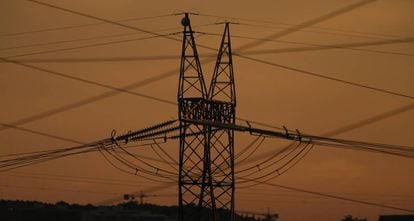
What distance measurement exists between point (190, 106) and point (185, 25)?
17.7 ft

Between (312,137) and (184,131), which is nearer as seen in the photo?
(312,137)

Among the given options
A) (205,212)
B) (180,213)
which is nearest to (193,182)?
(180,213)

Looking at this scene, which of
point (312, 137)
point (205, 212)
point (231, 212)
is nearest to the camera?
point (312, 137)

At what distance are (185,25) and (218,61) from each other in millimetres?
2978

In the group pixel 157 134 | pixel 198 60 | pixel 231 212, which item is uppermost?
pixel 198 60

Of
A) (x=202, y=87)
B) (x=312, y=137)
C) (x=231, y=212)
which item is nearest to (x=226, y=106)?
(x=202, y=87)

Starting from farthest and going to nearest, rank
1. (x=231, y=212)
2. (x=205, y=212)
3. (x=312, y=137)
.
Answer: (x=205, y=212)
(x=231, y=212)
(x=312, y=137)

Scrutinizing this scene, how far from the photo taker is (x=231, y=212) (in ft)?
218

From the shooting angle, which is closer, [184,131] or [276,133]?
[276,133]

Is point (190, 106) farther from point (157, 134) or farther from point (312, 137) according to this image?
point (312, 137)

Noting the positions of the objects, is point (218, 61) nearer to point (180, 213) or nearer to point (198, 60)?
point (198, 60)

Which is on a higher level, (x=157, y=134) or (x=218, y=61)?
(x=218, y=61)

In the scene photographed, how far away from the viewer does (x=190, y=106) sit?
6675cm

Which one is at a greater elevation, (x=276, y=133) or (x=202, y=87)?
(x=202, y=87)
